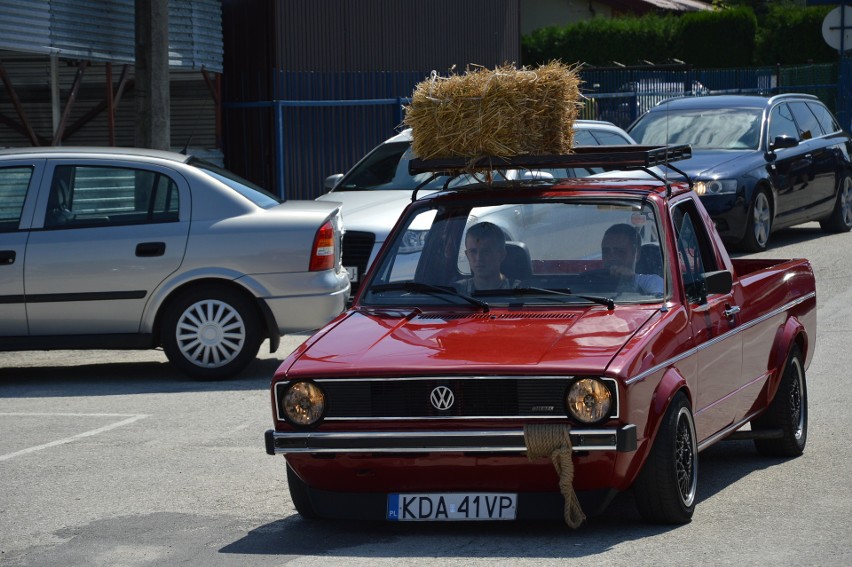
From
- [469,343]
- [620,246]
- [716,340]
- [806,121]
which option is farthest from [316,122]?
[469,343]

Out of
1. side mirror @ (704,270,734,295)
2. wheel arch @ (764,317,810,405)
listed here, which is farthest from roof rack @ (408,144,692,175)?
wheel arch @ (764,317,810,405)

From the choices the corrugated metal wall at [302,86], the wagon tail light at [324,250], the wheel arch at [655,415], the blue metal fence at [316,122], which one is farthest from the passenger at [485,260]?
the corrugated metal wall at [302,86]

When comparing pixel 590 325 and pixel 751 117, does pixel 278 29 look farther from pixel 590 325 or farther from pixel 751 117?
pixel 590 325

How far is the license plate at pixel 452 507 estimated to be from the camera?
602 cm

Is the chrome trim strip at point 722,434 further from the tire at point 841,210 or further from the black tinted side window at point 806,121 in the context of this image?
the tire at point 841,210

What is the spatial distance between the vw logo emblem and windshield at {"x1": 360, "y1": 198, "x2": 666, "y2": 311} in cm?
87

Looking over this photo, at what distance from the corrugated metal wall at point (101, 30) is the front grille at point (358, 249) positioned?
5285 millimetres

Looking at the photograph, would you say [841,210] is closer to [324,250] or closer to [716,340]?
[324,250]

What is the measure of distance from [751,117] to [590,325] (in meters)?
12.6

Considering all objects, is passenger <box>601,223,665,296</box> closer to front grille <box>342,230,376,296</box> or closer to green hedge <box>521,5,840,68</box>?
front grille <box>342,230,376,296</box>

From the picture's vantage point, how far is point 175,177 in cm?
1116

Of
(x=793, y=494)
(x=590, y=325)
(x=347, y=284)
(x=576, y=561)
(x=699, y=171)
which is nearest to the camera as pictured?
(x=576, y=561)

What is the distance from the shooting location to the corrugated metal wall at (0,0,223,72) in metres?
16.5

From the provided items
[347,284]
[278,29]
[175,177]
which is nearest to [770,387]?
[347,284]
